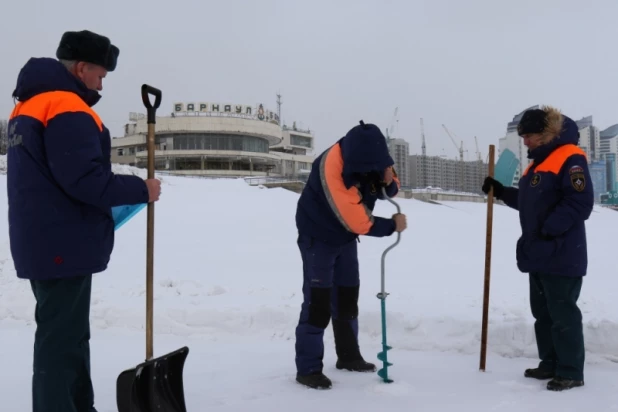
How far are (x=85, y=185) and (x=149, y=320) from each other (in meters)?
0.94

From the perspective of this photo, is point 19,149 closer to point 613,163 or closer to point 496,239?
point 496,239

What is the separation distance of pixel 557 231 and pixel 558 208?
158 millimetres

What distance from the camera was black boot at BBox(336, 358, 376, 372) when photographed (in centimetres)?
411

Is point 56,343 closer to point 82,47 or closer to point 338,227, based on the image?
point 82,47

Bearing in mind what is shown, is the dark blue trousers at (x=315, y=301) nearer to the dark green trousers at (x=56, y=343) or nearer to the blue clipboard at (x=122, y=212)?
the blue clipboard at (x=122, y=212)

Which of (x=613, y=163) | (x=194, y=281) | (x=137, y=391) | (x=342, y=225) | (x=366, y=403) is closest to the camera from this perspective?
(x=137, y=391)

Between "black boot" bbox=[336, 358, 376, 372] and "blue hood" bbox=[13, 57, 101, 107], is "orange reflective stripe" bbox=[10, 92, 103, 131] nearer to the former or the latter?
"blue hood" bbox=[13, 57, 101, 107]

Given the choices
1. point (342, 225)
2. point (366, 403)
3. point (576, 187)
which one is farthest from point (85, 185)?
point (576, 187)

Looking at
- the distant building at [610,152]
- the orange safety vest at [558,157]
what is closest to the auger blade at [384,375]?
the orange safety vest at [558,157]

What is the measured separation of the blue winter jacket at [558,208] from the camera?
141 inches

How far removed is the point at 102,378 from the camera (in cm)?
387

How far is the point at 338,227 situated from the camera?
3775 mm

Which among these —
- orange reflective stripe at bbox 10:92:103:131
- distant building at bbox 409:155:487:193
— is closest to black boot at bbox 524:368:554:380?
orange reflective stripe at bbox 10:92:103:131

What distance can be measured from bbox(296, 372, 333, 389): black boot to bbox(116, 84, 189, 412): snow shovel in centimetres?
103
